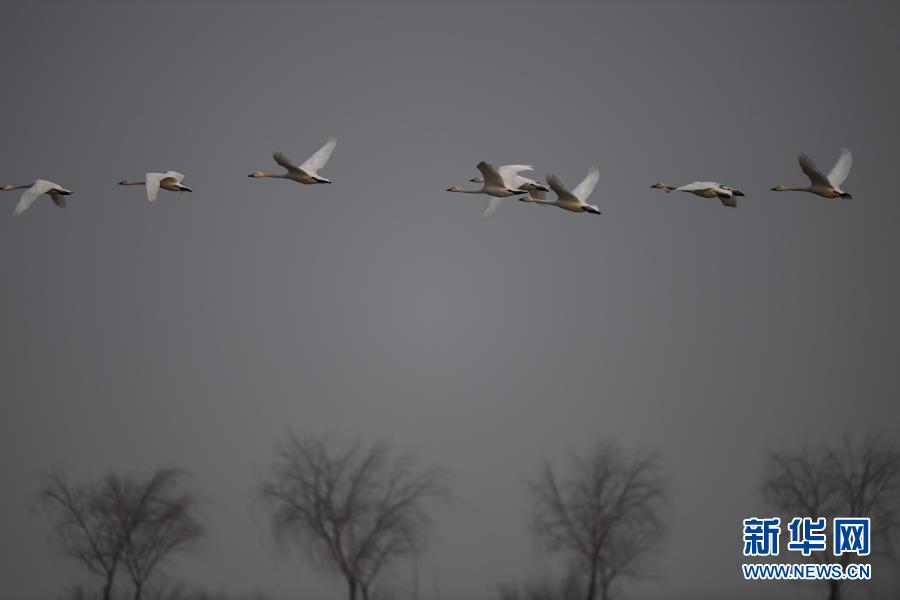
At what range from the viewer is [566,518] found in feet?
152

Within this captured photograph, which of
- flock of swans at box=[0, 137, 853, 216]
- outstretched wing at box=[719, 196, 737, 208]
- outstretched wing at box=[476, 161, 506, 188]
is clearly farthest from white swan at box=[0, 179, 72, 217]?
outstretched wing at box=[719, 196, 737, 208]

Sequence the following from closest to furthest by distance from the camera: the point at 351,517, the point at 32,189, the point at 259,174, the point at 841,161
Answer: the point at 32,189 → the point at 841,161 → the point at 259,174 → the point at 351,517

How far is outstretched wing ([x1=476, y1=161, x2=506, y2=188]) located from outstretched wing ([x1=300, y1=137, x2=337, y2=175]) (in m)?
4.78

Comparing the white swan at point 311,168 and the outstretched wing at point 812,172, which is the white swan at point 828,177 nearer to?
the outstretched wing at point 812,172

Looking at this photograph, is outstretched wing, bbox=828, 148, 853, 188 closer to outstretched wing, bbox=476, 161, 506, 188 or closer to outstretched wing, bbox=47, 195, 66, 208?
outstretched wing, bbox=476, 161, 506, 188

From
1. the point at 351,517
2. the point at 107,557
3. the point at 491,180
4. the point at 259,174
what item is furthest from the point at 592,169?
the point at 107,557

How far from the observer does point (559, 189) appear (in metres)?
38.3

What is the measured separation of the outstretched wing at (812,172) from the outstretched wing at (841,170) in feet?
2.12

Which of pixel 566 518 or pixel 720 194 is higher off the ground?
pixel 720 194

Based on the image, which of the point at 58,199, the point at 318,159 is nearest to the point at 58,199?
the point at 58,199

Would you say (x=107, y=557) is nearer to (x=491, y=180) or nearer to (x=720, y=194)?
(x=491, y=180)

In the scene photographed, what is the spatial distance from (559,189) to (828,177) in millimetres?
7719

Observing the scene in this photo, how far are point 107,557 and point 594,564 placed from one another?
1683 cm

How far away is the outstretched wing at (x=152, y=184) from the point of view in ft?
112
